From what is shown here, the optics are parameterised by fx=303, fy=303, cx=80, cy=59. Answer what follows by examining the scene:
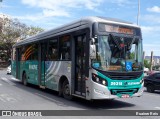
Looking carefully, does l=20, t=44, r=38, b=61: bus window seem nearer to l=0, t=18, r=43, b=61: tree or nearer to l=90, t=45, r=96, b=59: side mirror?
l=90, t=45, r=96, b=59: side mirror

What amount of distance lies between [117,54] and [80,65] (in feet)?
5.52

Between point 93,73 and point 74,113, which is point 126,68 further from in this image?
point 74,113

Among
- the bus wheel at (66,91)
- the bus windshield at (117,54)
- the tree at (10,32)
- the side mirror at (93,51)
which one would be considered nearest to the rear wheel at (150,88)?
the bus wheel at (66,91)

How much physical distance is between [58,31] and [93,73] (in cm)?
431

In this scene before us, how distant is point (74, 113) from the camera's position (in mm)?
10516

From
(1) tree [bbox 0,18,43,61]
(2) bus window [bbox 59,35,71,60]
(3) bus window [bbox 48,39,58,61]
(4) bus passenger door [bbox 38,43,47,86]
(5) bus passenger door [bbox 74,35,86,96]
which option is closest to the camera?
(5) bus passenger door [bbox 74,35,86,96]

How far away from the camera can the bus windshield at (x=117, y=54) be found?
11297 mm

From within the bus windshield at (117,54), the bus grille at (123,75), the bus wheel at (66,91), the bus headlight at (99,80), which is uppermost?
the bus windshield at (117,54)

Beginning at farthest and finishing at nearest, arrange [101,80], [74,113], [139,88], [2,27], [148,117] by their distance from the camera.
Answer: [2,27] → [139,88] → [101,80] → [74,113] → [148,117]

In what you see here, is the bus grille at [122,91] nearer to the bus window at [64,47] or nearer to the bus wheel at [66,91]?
the bus wheel at [66,91]

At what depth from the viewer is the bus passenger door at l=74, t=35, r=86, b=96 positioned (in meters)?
12.1

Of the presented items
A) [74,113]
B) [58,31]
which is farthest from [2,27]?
[74,113]

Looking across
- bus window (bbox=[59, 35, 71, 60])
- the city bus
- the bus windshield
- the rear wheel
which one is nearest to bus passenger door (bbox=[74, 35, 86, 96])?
the city bus

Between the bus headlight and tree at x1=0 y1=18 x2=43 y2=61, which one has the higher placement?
tree at x1=0 y1=18 x2=43 y2=61
